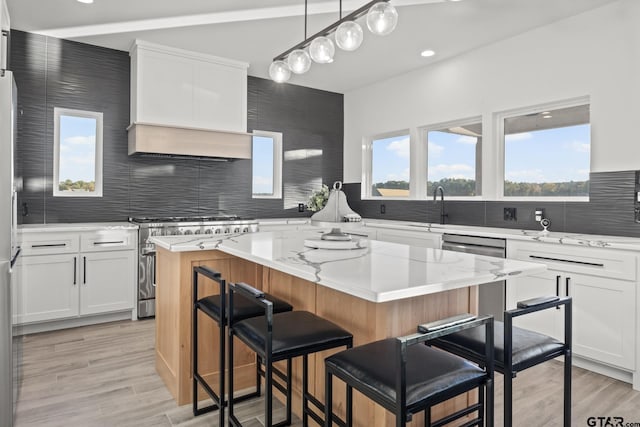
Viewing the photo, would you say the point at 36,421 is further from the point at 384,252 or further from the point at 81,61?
the point at 81,61

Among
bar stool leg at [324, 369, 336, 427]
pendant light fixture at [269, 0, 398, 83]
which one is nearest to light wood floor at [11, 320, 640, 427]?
bar stool leg at [324, 369, 336, 427]

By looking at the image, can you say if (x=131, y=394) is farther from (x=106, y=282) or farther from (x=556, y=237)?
(x=556, y=237)

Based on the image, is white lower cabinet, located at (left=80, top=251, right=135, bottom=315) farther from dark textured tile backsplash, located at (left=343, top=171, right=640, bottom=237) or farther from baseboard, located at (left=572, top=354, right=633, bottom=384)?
baseboard, located at (left=572, top=354, right=633, bottom=384)

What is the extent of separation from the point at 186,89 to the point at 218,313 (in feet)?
9.80

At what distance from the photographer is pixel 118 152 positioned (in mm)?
4277

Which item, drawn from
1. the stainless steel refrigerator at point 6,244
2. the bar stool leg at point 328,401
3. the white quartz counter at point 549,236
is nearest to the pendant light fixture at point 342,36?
the white quartz counter at point 549,236

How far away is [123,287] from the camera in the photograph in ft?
12.7

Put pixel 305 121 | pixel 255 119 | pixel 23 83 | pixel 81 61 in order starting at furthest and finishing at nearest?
pixel 305 121
pixel 255 119
pixel 81 61
pixel 23 83

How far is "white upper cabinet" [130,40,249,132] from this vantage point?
407cm

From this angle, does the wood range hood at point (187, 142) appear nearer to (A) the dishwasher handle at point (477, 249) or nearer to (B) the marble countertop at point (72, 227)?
(B) the marble countertop at point (72, 227)

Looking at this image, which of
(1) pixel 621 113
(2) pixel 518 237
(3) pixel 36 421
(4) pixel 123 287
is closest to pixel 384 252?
(2) pixel 518 237

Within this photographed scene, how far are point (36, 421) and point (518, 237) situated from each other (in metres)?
3.31

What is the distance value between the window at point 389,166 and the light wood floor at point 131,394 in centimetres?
279

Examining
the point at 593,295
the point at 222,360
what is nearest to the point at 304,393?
the point at 222,360
